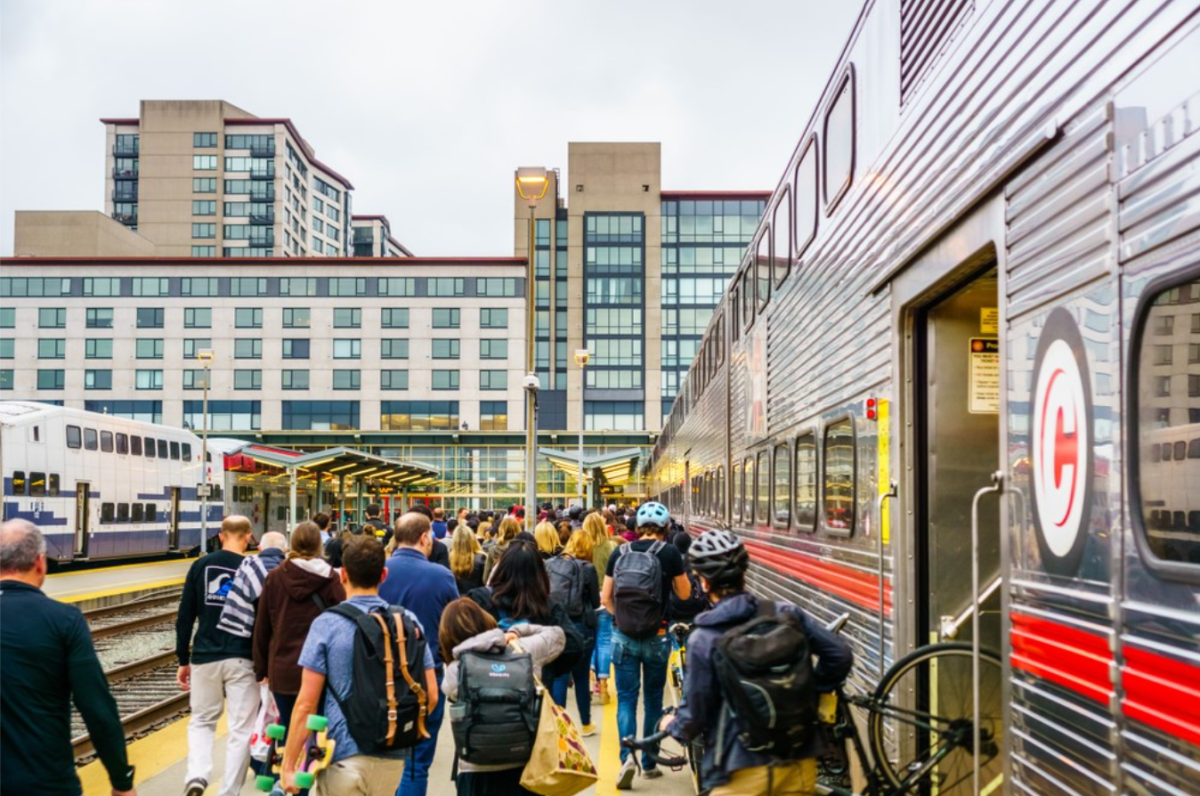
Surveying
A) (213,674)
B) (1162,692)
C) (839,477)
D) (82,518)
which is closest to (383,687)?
(213,674)

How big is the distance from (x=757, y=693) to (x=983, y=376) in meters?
2.21

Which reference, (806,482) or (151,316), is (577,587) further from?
(151,316)

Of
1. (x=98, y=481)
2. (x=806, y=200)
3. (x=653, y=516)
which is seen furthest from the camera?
(x=98, y=481)

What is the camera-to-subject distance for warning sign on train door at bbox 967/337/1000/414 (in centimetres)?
527

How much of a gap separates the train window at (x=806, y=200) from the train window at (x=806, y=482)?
1351 mm

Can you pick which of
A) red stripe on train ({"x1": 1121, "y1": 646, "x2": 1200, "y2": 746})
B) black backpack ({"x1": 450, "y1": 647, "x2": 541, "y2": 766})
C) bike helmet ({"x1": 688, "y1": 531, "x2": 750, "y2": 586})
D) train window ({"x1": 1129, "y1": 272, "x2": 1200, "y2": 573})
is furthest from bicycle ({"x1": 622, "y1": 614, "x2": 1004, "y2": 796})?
train window ({"x1": 1129, "y1": 272, "x2": 1200, "y2": 573})

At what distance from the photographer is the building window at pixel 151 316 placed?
6944cm

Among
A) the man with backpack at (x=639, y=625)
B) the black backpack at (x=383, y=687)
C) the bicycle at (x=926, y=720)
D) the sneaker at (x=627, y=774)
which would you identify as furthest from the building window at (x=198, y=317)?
the bicycle at (x=926, y=720)

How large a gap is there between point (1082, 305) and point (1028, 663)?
118 centimetres

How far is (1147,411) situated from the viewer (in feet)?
9.53

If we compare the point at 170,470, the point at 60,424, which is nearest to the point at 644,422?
the point at 170,470

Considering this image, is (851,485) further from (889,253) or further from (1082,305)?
(1082,305)

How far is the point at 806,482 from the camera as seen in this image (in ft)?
26.1

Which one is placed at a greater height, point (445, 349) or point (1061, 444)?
point (445, 349)
